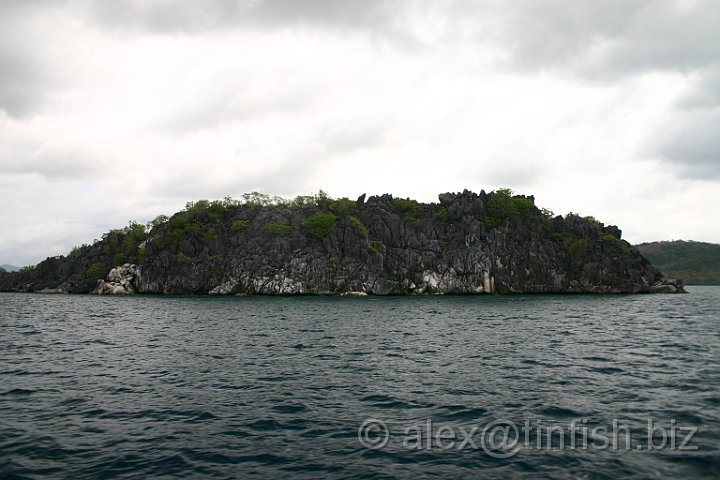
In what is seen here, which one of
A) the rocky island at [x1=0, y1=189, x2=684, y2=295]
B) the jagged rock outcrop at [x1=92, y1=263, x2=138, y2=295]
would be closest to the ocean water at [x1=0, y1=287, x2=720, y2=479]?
the rocky island at [x1=0, y1=189, x2=684, y2=295]

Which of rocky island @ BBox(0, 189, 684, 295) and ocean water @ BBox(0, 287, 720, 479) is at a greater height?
rocky island @ BBox(0, 189, 684, 295)

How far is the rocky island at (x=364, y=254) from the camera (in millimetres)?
142750

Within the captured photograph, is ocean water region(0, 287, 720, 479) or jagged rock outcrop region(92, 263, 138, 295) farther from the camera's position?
jagged rock outcrop region(92, 263, 138, 295)

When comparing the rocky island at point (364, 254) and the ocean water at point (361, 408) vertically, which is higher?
the rocky island at point (364, 254)

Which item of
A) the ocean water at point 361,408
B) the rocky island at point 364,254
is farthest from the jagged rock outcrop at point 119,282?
the ocean water at point 361,408

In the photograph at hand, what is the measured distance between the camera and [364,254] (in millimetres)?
147500

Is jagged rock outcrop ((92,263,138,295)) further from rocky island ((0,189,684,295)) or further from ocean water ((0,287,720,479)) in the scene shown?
ocean water ((0,287,720,479))

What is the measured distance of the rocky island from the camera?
14275 cm

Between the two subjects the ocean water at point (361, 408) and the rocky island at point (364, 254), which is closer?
the ocean water at point (361, 408)

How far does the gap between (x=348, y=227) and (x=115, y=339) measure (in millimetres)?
119030

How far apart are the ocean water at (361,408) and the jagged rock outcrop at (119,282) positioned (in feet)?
392

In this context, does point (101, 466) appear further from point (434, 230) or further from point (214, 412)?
point (434, 230)

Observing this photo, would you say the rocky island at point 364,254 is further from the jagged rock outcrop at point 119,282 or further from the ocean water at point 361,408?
the ocean water at point 361,408

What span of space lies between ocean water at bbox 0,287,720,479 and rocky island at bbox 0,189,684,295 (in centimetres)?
10721
